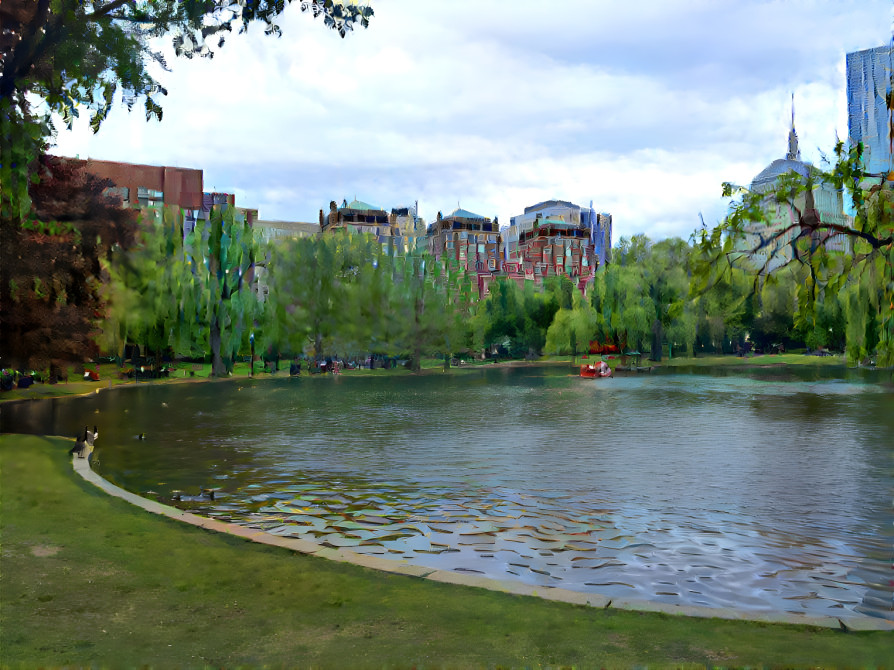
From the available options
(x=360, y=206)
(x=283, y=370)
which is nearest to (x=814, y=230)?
(x=283, y=370)

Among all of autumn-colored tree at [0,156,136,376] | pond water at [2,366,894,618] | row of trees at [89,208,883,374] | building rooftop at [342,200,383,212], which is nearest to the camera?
pond water at [2,366,894,618]

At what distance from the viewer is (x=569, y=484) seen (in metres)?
15.2

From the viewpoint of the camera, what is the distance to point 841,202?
312 inches

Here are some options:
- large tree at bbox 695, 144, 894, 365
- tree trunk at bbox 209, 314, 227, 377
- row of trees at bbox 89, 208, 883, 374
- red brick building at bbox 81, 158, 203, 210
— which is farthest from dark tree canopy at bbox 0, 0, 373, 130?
red brick building at bbox 81, 158, 203, 210

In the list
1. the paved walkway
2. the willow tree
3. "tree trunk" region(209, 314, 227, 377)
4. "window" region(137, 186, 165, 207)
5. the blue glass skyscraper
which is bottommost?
the paved walkway

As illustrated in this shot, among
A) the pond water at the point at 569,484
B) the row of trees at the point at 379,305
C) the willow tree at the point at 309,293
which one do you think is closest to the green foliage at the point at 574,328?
the row of trees at the point at 379,305

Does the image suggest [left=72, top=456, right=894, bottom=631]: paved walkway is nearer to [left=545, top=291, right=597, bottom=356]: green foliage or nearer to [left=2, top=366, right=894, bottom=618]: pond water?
[left=2, top=366, right=894, bottom=618]: pond water

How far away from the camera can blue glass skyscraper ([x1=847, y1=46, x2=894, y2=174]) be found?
6.75m

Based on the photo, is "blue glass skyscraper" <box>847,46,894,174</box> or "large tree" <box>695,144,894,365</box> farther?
"large tree" <box>695,144,894,365</box>

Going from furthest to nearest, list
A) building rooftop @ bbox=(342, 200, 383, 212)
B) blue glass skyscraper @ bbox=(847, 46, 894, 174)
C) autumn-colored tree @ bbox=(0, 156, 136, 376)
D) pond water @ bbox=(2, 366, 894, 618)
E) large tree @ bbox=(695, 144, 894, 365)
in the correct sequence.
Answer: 1. building rooftop @ bbox=(342, 200, 383, 212)
2. autumn-colored tree @ bbox=(0, 156, 136, 376)
3. pond water @ bbox=(2, 366, 894, 618)
4. large tree @ bbox=(695, 144, 894, 365)
5. blue glass skyscraper @ bbox=(847, 46, 894, 174)

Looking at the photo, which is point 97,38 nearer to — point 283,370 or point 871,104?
point 871,104

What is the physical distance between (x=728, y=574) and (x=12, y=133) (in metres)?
8.90

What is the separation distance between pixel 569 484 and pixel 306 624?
935 cm

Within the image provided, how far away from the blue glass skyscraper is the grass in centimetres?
410
